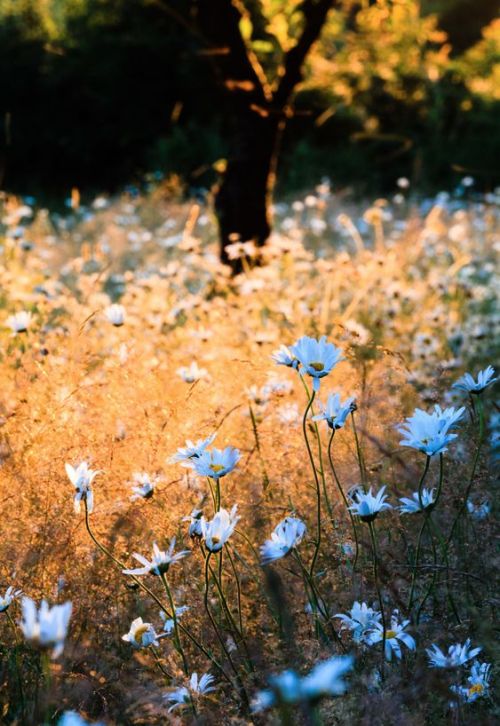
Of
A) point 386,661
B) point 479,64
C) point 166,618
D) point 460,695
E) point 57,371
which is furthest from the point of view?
point 479,64

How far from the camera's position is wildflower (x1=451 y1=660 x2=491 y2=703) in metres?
1.55

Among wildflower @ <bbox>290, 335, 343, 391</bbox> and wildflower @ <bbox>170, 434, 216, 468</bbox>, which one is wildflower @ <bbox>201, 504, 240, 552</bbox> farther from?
wildflower @ <bbox>290, 335, 343, 391</bbox>

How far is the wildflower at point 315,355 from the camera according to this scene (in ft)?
6.02

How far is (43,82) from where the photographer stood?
41.6 feet

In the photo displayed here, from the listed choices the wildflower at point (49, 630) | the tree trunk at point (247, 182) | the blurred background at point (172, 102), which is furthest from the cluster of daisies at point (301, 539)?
the blurred background at point (172, 102)

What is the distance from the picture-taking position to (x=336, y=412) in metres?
1.86

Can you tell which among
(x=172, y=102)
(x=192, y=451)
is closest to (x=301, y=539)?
(x=192, y=451)

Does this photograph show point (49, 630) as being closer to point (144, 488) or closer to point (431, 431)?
point (144, 488)

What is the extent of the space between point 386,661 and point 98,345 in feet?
6.70

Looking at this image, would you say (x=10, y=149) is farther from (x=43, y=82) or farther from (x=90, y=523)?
(x=90, y=523)

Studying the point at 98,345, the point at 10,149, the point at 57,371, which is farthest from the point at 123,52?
the point at 57,371

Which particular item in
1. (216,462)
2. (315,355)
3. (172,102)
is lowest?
(216,462)

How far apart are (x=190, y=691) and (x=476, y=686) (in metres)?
0.53

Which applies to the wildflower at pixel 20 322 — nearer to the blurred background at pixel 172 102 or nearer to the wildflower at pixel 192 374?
the wildflower at pixel 192 374
